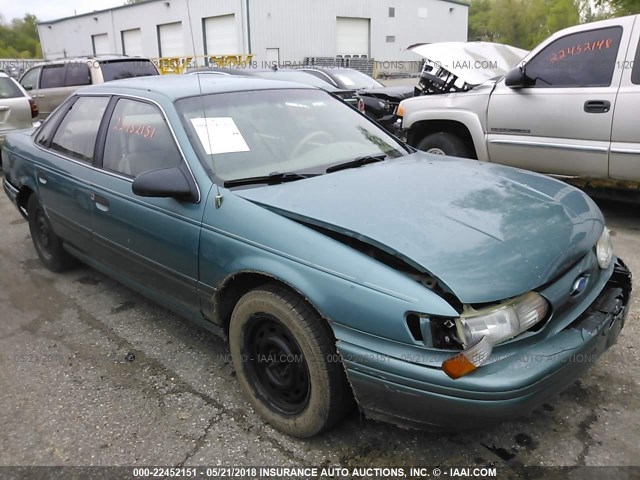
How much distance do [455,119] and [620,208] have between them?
206 centimetres

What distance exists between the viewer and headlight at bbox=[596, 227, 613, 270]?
2.54 m

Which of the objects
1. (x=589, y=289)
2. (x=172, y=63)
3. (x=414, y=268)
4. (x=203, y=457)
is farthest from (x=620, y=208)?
(x=172, y=63)

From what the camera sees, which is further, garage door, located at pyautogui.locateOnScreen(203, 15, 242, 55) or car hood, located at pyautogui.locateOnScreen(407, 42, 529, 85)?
garage door, located at pyautogui.locateOnScreen(203, 15, 242, 55)

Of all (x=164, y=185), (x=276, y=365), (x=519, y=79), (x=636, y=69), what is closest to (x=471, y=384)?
(x=276, y=365)

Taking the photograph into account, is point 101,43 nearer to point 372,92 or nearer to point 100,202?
point 372,92

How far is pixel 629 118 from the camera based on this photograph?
4.57 meters

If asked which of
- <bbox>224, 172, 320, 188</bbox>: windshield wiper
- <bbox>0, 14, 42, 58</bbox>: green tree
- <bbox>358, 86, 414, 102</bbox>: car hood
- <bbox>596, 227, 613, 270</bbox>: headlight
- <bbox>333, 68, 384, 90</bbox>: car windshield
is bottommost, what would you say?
<bbox>596, 227, 613, 270</bbox>: headlight

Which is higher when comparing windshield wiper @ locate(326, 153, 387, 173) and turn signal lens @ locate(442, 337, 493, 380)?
windshield wiper @ locate(326, 153, 387, 173)

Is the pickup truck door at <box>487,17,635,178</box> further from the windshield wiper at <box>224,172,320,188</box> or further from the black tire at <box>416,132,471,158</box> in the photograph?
the windshield wiper at <box>224,172,320,188</box>

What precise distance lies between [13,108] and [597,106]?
8.54 m

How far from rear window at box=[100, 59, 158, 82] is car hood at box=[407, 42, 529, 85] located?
663cm

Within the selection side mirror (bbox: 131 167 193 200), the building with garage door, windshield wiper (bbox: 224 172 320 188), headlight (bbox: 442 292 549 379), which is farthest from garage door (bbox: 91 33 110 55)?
headlight (bbox: 442 292 549 379)

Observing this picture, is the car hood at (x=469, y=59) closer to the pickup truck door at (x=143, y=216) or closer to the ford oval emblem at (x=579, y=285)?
the pickup truck door at (x=143, y=216)

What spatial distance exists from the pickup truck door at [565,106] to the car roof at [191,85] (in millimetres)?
2706
